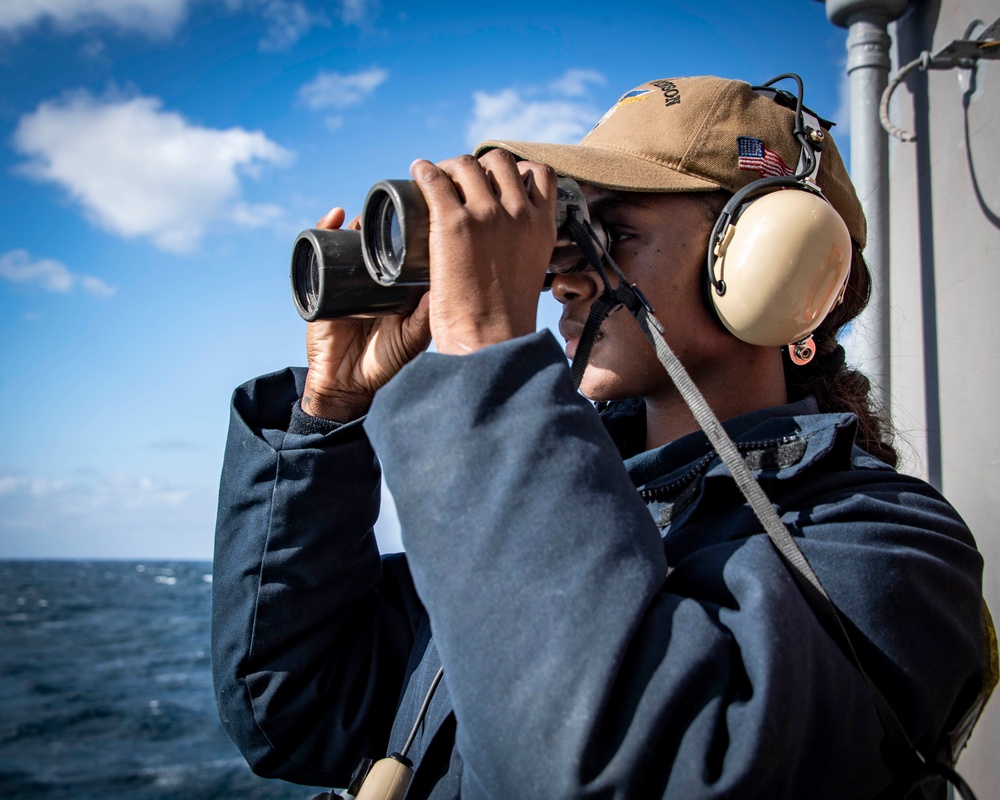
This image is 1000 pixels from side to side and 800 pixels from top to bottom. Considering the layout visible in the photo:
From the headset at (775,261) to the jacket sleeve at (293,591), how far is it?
72 centimetres

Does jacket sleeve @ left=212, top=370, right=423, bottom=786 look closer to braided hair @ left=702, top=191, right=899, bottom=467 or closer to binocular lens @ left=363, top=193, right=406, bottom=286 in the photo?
binocular lens @ left=363, top=193, right=406, bottom=286

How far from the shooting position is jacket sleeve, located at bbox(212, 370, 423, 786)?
140 centimetres

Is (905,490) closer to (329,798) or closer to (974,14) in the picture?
(329,798)

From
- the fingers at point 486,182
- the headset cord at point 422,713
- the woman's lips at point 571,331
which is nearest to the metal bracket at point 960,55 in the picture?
the woman's lips at point 571,331

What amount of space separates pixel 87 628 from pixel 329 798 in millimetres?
32769

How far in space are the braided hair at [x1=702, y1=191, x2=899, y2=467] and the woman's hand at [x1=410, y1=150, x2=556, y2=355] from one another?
71cm

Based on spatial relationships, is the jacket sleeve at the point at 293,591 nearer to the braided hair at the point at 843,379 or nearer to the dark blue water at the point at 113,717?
the braided hair at the point at 843,379

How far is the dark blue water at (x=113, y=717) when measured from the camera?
11.0m

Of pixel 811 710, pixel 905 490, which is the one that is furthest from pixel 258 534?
pixel 905 490

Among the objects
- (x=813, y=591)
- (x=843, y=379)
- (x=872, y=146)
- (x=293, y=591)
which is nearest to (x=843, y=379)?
(x=843, y=379)

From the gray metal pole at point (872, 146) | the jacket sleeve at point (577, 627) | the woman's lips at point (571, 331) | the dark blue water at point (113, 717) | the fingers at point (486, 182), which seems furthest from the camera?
the dark blue water at point (113, 717)

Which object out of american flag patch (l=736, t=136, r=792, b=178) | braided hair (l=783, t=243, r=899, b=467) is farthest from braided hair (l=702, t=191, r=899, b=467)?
american flag patch (l=736, t=136, r=792, b=178)

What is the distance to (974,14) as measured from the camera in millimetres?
2045

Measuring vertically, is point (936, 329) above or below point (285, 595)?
above
